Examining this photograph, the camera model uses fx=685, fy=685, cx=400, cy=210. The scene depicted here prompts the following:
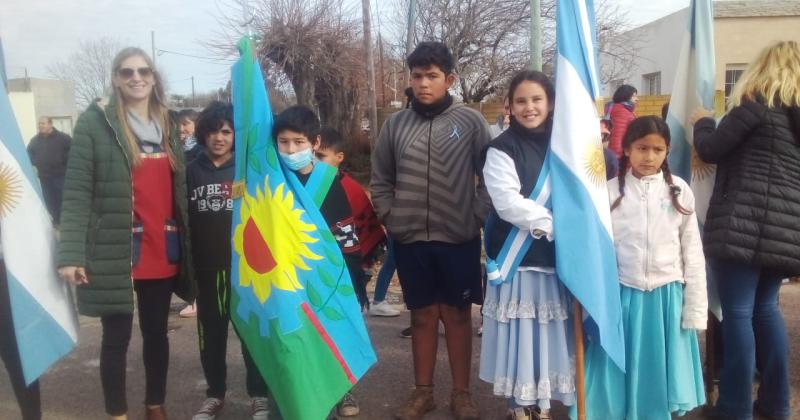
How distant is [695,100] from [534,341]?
1.62 metres

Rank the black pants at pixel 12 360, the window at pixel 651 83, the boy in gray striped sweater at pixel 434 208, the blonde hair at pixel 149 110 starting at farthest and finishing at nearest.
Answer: the window at pixel 651 83, the boy in gray striped sweater at pixel 434 208, the blonde hair at pixel 149 110, the black pants at pixel 12 360

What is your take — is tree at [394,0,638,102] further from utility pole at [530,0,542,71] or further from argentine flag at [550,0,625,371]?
argentine flag at [550,0,625,371]

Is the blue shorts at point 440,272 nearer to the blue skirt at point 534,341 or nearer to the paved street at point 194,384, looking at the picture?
the blue skirt at point 534,341

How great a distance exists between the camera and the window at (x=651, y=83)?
83.3ft

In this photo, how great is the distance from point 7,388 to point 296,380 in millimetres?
2385

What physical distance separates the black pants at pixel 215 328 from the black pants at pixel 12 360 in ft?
2.74

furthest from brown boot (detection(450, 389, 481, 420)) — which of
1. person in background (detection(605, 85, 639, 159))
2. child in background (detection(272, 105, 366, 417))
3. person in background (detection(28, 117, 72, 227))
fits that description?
person in background (detection(28, 117, 72, 227))

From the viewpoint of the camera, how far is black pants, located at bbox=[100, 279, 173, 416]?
3.34 m

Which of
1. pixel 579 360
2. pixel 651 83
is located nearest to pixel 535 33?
pixel 579 360

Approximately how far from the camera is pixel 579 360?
10.3 ft

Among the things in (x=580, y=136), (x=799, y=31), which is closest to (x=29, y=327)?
(x=580, y=136)

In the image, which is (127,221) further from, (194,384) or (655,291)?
(655,291)

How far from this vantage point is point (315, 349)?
319 cm

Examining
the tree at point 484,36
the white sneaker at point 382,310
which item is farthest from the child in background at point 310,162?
the tree at point 484,36
